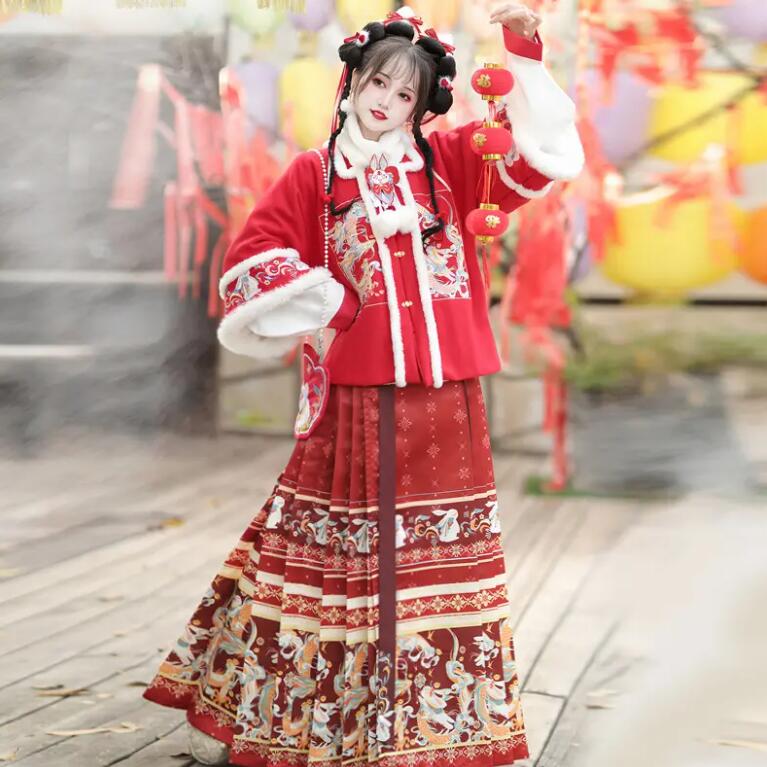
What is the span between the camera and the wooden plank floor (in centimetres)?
252

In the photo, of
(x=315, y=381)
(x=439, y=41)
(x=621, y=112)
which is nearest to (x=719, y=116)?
(x=621, y=112)

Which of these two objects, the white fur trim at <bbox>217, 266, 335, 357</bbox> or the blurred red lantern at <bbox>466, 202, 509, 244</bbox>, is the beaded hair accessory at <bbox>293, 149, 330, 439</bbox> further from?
the blurred red lantern at <bbox>466, 202, 509, 244</bbox>

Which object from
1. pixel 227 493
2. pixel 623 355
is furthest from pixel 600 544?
pixel 227 493

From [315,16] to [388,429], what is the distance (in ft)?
10.0

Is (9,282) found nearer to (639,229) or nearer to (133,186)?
(133,186)

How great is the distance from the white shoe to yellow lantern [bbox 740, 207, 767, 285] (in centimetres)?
301

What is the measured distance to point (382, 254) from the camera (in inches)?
82.8

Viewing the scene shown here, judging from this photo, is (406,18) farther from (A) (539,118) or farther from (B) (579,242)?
(B) (579,242)

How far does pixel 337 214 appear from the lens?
213cm

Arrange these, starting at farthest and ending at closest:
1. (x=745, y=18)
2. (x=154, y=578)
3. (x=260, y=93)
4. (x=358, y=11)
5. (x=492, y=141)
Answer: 1. (x=260, y=93)
2. (x=358, y=11)
3. (x=745, y=18)
4. (x=154, y=578)
5. (x=492, y=141)

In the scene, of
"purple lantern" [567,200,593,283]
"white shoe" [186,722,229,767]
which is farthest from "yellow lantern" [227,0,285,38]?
"white shoe" [186,722,229,767]

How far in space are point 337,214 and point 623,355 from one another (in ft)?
9.13

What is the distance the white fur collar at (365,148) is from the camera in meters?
2.12

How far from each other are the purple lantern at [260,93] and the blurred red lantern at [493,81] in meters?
2.88
